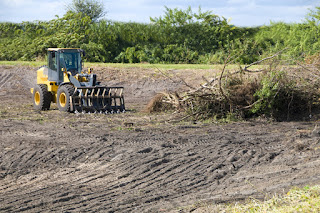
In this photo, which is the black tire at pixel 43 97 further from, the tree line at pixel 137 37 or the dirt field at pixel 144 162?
the tree line at pixel 137 37

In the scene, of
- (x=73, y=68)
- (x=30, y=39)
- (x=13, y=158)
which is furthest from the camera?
(x=30, y=39)

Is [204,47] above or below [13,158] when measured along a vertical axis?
above

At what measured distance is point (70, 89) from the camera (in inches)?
586

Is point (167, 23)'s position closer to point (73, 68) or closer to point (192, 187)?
point (73, 68)

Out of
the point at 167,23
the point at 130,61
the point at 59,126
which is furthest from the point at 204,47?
the point at 59,126

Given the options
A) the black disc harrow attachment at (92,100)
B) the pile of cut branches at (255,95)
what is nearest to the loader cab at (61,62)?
the black disc harrow attachment at (92,100)

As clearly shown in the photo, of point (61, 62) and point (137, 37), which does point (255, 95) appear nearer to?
point (61, 62)

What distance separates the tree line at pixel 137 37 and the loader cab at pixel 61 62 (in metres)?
13.6

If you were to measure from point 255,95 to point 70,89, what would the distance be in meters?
6.18

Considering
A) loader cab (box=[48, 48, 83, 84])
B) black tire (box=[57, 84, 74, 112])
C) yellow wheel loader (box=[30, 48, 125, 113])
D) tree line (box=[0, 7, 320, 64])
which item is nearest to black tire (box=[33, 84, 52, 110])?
yellow wheel loader (box=[30, 48, 125, 113])

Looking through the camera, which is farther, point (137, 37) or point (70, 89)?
point (137, 37)

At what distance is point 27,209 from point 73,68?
34.4ft

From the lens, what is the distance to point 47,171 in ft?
26.0

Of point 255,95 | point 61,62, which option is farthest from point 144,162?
point 61,62
